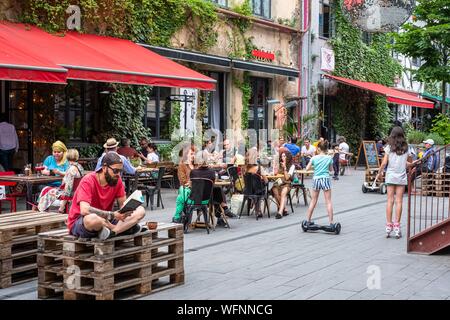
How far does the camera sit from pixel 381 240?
35.1 feet

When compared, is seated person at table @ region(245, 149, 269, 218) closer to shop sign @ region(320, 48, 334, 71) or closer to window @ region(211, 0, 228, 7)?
window @ region(211, 0, 228, 7)

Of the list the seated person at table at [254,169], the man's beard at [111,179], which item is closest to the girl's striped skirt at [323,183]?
the seated person at table at [254,169]

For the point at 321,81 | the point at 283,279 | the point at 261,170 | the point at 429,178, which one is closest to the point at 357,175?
the point at 321,81

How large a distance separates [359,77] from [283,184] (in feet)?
Result: 63.0

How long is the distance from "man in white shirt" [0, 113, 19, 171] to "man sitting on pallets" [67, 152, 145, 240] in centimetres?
835

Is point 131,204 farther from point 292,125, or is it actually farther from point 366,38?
point 366,38

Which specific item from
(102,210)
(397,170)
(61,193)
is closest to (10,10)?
(61,193)

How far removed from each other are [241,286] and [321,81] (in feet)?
72.9

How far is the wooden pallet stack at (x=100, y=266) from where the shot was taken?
6.45 metres

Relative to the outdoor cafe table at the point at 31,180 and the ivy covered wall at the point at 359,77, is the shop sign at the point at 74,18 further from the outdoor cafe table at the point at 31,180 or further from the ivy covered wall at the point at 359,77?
the ivy covered wall at the point at 359,77

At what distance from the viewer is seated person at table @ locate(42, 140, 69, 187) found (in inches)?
447

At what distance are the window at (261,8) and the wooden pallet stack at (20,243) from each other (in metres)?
17.7

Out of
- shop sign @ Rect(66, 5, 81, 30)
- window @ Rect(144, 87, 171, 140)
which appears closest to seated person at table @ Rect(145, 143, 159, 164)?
window @ Rect(144, 87, 171, 140)
